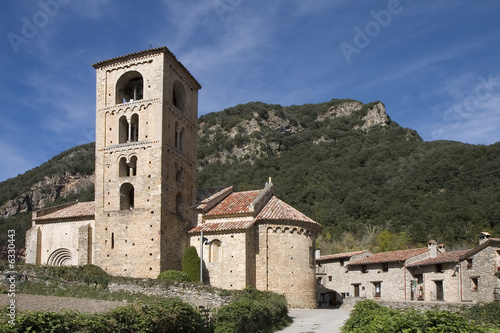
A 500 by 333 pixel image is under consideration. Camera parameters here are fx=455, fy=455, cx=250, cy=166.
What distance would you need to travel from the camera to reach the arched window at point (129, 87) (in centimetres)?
3136

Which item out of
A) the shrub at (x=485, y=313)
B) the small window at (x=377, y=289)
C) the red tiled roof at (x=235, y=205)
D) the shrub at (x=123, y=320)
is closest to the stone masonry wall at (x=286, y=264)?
the red tiled roof at (x=235, y=205)

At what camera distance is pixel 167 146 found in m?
29.7

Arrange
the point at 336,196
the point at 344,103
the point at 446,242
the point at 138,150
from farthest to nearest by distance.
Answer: the point at 344,103 < the point at 336,196 < the point at 446,242 < the point at 138,150

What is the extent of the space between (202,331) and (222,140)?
87675 millimetres

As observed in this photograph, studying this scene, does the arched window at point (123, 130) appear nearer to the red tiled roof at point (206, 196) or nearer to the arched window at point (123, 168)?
the arched window at point (123, 168)

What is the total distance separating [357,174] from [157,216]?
5339cm

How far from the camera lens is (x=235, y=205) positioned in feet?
102

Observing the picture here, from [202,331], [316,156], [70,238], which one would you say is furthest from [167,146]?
[316,156]

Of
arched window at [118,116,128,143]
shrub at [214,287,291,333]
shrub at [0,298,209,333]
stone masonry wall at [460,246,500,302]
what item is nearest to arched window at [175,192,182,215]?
arched window at [118,116,128,143]

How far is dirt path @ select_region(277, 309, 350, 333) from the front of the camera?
21000mm

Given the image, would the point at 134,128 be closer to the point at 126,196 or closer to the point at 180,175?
the point at 180,175

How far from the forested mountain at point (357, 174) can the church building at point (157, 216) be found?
28.7 metres

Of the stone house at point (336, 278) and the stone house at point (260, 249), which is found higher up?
the stone house at point (260, 249)

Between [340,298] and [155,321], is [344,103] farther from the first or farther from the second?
[155,321]
